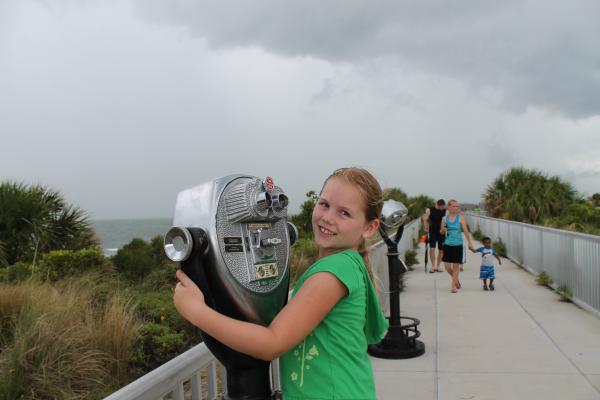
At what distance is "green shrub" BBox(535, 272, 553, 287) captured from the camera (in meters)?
9.46

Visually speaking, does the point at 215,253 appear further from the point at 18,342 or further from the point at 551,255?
the point at 551,255

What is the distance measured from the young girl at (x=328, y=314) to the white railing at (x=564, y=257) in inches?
242

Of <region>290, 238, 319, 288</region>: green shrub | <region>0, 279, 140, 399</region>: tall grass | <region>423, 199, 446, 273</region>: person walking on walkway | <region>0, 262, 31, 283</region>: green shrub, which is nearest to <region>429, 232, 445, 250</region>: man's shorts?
<region>423, 199, 446, 273</region>: person walking on walkway

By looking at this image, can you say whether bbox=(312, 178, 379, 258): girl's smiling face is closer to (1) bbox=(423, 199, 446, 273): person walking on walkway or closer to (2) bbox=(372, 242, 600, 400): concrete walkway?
(2) bbox=(372, 242, 600, 400): concrete walkway

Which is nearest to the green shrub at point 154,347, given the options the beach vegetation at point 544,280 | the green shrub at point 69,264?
the green shrub at point 69,264

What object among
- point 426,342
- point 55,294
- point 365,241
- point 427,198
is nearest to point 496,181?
point 427,198

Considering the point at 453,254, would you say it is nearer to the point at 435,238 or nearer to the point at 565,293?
the point at 565,293

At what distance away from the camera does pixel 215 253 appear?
62.4 inches

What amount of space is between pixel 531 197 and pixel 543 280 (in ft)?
57.8

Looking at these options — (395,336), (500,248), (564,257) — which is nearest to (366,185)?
(395,336)

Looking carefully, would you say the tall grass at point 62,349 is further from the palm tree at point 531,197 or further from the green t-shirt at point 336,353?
the palm tree at point 531,197

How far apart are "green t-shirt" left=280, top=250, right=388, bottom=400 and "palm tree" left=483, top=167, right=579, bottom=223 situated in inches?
975

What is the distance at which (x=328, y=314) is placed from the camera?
159 cm

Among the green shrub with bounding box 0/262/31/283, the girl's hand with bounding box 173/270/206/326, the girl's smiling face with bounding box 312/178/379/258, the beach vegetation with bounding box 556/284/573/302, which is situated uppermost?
the girl's smiling face with bounding box 312/178/379/258
